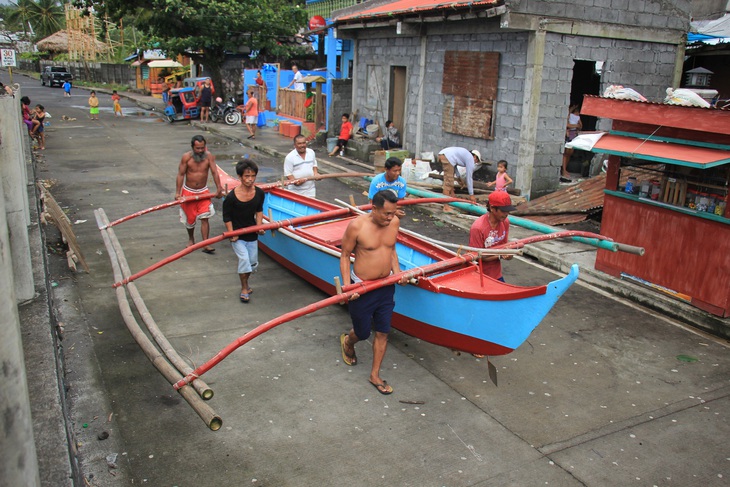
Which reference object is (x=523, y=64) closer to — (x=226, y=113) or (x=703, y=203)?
(x=703, y=203)

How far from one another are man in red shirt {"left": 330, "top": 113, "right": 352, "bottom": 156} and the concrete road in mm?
10419

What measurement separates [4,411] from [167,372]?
316 centimetres

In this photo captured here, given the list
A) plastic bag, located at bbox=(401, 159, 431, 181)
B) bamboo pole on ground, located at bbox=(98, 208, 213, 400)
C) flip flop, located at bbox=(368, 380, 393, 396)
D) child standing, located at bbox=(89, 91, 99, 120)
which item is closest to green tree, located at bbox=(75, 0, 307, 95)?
child standing, located at bbox=(89, 91, 99, 120)

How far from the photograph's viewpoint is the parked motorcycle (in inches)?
1045

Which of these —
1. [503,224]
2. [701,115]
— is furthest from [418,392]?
[701,115]

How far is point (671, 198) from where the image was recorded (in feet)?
27.1

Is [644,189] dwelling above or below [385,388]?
above

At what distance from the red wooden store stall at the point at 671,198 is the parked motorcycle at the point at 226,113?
65.6ft

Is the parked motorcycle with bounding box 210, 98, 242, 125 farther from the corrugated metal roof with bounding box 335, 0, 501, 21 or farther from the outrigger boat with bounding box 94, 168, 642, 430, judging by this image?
the outrigger boat with bounding box 94, 168, 642, 430

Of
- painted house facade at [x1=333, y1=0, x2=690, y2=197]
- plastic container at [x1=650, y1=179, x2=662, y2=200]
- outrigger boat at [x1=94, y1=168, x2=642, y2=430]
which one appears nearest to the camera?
outrigger boat at [x1=94, y1=168, x2=642, y2=430]

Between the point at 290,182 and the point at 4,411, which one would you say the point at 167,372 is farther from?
the point at 290,182

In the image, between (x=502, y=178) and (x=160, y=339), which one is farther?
(x=502, y=178)

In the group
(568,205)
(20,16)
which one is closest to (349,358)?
(568,205)

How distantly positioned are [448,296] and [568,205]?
7.01 metres
